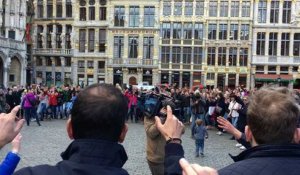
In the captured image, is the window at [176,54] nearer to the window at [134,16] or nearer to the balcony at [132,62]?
the balcony at [132,62]

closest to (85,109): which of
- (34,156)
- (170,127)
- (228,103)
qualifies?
(170,127)

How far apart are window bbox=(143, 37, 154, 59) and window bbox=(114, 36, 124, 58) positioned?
7.69 ft

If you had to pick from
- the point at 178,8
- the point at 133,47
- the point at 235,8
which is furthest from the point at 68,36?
the point at 235,8

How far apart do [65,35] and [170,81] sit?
12213mm

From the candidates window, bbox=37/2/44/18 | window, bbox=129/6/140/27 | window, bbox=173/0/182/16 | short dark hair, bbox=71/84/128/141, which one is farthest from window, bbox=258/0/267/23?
short dark hair, bbox=71/84/128/141

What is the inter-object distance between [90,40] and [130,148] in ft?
116

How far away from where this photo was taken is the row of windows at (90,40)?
46044mm

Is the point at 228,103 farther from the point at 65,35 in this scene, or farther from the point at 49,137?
the point at 65,35

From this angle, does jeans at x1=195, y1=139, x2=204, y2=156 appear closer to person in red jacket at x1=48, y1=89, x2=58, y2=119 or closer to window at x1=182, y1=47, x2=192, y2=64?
person in red jacket at x1=48, y1=89, x2=58, y2=119

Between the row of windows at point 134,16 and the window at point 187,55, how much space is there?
416 centimetres

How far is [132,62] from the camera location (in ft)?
146

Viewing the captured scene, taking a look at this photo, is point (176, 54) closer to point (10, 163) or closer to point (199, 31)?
point (199, 31)

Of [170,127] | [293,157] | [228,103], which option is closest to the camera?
[293,157]

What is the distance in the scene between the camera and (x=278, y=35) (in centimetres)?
4250
